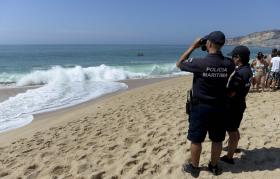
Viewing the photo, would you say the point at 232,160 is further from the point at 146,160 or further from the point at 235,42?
the point at 235,42

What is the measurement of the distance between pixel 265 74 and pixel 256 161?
646cm

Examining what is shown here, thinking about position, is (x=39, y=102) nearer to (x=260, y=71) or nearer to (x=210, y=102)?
(x=260, y=71)

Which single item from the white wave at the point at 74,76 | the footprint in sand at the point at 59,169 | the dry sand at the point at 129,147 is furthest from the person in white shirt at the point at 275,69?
the white wave at the point at 74,76

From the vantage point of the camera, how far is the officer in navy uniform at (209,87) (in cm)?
398

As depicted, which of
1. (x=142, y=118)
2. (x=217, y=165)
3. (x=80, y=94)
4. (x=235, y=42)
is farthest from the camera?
Answer: (x=235, y=42)

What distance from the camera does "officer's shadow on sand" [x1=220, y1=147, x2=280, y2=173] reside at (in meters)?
4.55

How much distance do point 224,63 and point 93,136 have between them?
3384mm

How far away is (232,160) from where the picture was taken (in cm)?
468

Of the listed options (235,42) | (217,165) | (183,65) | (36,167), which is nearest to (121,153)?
(36,167)

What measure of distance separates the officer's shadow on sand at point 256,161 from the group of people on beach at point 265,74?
5.82 m

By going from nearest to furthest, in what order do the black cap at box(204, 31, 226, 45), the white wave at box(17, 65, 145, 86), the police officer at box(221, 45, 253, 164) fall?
the black cap at box(204, 31, 226, 45) → the police officer at box(221, 45, 253, 164) → the white wave at box(17, 65, 145, 86)

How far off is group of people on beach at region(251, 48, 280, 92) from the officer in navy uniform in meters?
6.82

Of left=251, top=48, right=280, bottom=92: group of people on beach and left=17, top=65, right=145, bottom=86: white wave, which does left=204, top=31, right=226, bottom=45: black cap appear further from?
left=17, top=65, right=145, bottom=86: white wave

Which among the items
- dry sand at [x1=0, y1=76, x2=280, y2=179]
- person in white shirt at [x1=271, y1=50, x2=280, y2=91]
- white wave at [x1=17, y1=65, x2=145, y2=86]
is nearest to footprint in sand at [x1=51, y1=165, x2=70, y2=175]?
dry sand at [x1=0, y1=76, x2=280, y2=179]
